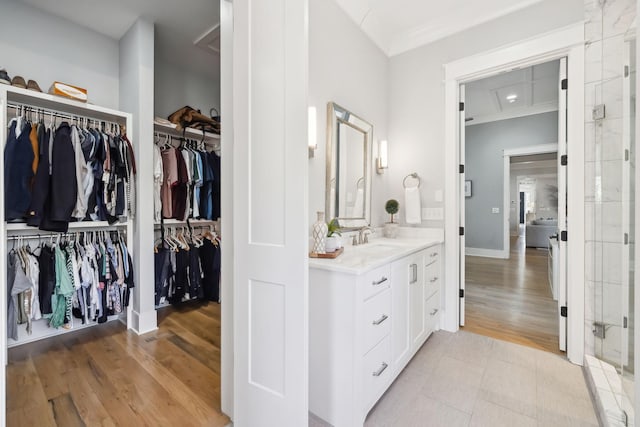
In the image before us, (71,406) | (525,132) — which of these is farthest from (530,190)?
(71,406)

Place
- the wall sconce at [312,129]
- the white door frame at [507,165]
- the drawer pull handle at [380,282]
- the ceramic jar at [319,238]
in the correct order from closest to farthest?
the drawer pull handle at [380,282] → the ceramic jar at [319,238] → the wall sconce at [312,129] → the white door frame at [507,165]

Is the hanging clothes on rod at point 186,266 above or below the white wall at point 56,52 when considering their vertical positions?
below

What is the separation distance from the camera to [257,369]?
1.30 meters

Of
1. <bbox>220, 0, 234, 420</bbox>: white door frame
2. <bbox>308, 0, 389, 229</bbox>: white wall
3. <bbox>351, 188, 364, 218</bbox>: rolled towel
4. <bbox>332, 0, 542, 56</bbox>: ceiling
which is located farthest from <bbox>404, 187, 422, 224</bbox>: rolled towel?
<bbox>220, 0, 234, 420</bbox>: white door frame

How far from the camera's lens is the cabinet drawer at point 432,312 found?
7.42 ft

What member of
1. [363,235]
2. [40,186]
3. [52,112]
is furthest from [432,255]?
[52,112]

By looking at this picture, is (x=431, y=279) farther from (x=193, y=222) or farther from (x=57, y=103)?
(x=57, y=103)

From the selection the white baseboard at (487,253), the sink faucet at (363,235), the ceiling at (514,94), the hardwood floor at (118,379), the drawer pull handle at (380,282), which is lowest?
the hardwood floor at (118,379)

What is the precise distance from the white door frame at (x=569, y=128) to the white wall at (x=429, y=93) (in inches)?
3.7

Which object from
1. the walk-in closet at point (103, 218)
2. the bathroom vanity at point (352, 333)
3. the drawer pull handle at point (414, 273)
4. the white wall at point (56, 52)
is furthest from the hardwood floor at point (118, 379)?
the white wall at point (56, 52)

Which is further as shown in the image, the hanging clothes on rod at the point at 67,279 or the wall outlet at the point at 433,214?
the wall outlet at the point at 433,214

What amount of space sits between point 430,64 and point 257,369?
295 centimetres

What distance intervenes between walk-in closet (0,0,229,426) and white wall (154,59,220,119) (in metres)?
0.07

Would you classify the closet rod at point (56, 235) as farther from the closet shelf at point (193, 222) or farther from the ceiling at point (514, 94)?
the ceiling at point (514, 94)
